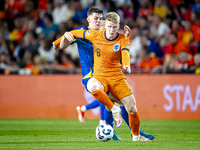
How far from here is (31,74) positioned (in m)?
13.2

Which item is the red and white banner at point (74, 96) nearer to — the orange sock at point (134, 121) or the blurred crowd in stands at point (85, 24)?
the blurred crowd in stands at point (85, 24)

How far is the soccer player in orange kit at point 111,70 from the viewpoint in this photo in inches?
249

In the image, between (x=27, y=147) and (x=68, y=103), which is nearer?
(x=27, y=147)

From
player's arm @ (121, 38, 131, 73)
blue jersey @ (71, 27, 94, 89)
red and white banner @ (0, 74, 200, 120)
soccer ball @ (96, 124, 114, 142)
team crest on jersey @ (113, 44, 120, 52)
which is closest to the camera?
player's arm @ (121, 38, 131, 73)

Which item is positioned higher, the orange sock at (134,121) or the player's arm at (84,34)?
the player's arm at (84,34)

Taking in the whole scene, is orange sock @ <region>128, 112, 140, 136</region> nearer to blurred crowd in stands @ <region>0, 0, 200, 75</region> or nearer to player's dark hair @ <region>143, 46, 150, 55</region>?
blurred crowd in stands @ <region>0, 0, 200, 75</region>

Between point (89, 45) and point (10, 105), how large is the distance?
692 cm

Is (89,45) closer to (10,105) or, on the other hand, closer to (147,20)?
(10,105)

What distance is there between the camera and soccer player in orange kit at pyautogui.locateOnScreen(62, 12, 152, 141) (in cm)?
633

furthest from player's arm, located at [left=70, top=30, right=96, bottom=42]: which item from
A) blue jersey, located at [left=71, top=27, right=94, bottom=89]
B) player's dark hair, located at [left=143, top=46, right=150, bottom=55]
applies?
player's dark hair, located at [left=143, top=46, right=150, bottom=55]

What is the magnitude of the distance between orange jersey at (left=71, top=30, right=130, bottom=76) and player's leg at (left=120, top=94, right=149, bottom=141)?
1.68 feet

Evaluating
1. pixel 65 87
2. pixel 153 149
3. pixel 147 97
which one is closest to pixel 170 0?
pixel 147 97

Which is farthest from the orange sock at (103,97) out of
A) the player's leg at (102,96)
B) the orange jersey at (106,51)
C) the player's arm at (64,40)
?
the player's arm at (64,40)

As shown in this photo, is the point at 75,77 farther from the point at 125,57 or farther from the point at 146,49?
the point at 125,57
